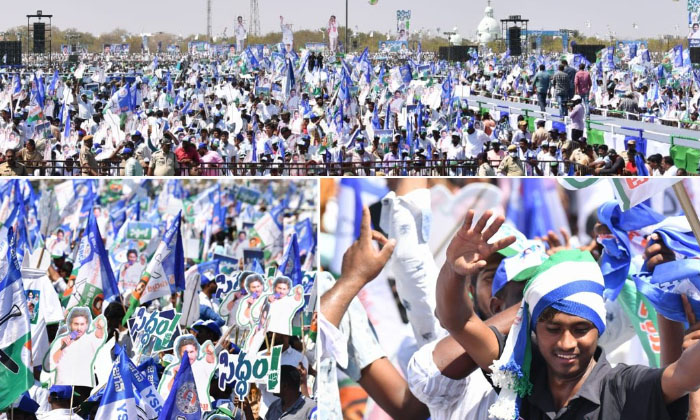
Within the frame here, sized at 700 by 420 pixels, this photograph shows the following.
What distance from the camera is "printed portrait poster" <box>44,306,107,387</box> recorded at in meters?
8.64

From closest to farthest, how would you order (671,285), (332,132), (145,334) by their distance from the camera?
(671,285) < (145,334) < (332,132)

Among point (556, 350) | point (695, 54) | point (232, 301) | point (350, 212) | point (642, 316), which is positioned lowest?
point (232, 301)

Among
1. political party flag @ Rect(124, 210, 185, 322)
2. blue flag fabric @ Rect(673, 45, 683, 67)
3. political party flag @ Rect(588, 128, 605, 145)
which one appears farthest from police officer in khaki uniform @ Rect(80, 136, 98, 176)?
blue flag fabric @ Rect(673, 45, 683, 67)

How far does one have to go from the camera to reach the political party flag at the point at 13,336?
305 inches

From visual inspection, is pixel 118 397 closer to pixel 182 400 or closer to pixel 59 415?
pixel 182 400

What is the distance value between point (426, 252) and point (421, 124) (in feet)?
55.2

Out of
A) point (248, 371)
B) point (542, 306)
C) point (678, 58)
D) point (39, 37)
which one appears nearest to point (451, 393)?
point (542, 306)

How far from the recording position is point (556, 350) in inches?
253

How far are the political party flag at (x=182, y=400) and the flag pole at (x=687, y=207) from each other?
135 inches

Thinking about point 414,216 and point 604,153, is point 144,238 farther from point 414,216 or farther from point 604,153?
point 414,216

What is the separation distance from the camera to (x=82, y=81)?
44.8 m

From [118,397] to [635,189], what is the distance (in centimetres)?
350

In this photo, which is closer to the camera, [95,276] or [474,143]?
[95,276]

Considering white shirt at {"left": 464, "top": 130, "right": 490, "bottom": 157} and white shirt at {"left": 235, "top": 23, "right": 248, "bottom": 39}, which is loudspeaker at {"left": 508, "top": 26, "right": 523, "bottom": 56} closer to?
white shirt at {"left": 235, "top": 23, "right": 248, "bottom": 39}
